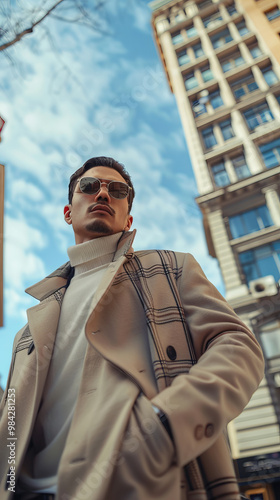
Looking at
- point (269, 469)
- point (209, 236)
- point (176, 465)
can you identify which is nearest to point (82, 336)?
point (176, 465)

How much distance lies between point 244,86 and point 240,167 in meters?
5.61

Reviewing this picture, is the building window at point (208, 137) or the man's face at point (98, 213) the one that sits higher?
the building window at point (208, 137)

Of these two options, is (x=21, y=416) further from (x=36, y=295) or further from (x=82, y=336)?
(x=36, y=295)

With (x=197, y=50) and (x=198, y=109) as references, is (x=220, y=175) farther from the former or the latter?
(x=197, y=50)

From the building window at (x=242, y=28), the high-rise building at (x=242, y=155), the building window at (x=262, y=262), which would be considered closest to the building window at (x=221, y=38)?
the high-rise building at (x=242, y=155)

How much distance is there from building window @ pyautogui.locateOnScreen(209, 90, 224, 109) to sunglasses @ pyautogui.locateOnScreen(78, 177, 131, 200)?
1852cm

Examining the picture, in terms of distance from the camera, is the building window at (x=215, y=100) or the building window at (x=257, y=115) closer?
the building window at (x=257, y=115)

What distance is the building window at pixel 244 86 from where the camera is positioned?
60.5 ft

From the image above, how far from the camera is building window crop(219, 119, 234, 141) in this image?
58.5 feet

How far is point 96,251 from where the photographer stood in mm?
2250

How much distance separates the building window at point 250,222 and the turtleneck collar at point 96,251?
513 inches

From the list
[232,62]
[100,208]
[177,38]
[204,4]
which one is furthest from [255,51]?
[100,208]

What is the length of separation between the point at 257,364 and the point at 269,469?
11.3 meters

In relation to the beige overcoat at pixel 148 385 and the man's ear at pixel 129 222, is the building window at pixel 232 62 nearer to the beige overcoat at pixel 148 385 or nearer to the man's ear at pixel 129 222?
the man's ear at pixel 129 222
